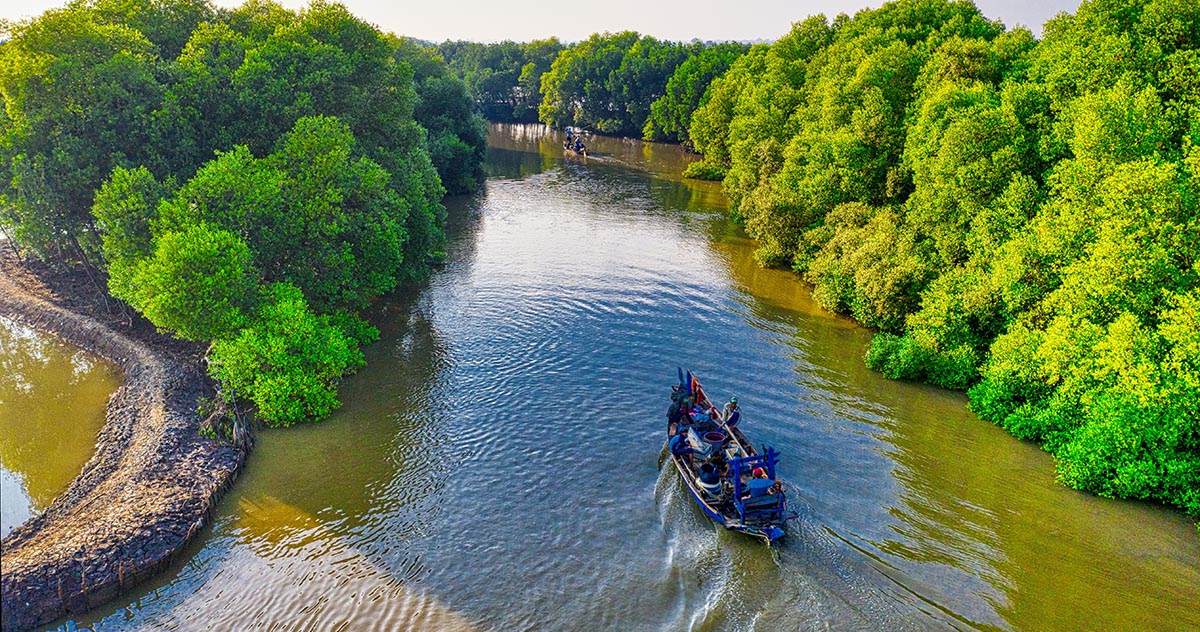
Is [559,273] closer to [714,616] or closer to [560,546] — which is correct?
[560,546]

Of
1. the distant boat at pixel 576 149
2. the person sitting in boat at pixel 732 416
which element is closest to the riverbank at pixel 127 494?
the person sitting in boat at pixel 732 416

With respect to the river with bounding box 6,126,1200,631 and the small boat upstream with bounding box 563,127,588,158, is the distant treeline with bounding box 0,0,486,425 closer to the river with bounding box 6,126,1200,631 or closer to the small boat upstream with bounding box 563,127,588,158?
the river with bounding box 6,126,1200,631

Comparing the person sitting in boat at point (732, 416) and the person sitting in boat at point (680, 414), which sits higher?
the person sitting in boat at point (732, 416)

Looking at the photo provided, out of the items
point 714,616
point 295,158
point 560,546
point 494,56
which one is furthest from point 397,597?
point 494,56

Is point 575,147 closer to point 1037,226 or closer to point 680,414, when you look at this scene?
point 1037,226

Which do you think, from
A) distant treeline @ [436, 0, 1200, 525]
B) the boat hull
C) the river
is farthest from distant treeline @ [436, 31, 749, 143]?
the boat hull

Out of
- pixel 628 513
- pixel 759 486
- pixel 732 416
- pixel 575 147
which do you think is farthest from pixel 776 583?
pixel 575 147

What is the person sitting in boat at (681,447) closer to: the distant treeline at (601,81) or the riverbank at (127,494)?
the riverbank at (127,494)
